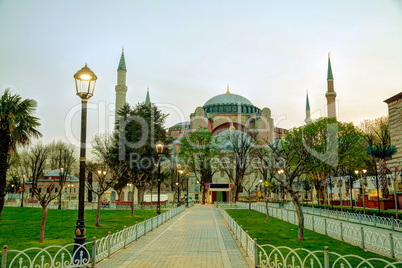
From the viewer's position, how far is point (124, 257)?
9672mm

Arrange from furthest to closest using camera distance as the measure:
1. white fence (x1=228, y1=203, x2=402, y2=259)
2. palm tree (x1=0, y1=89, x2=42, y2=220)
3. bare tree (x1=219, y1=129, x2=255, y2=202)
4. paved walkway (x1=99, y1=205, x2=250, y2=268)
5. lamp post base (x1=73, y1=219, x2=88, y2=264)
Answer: bare tree (x1=219, y1=129, x2=255, y2=202) → palm tree (x1=0, y1=89, x2=42, y2=220) → white fence (x1=228, y1=203, x2=402, y2=259) → paved walkway (x1=99, y1=205, x2=250, y2=268) → lamp post base (x1=73, y1=219, x2=88, y2=264)

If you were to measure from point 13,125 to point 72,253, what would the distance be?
36.8 feet

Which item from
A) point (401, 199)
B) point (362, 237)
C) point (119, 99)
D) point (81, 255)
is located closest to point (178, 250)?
point (81, 255)

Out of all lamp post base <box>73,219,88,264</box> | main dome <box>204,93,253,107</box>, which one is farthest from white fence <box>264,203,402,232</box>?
main dome <box>204,93,253,107</box>

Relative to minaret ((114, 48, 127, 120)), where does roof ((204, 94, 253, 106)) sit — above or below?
above

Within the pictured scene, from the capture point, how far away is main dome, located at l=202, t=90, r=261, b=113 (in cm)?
8081

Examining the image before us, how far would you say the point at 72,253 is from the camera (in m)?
8.44

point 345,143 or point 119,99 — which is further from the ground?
point 119,99

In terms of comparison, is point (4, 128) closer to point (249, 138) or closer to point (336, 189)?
point (249, 138)

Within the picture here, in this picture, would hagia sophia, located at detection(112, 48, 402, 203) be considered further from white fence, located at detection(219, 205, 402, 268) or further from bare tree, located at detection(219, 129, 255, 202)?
white fence, located at detection(219, 205, 402, 268)

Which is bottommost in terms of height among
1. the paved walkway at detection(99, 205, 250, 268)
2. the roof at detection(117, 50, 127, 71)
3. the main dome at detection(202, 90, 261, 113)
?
the paved walkway at detection(99, 205, 250, 268)

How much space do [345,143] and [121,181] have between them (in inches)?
1089

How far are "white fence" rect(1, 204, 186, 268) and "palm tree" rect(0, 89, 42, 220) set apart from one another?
27.3ft

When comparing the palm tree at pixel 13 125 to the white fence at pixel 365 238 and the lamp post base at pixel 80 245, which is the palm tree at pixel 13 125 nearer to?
the lamp post base at pixel 80 245
